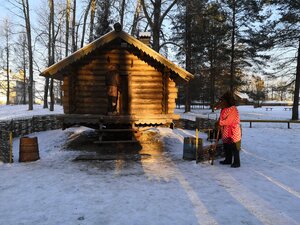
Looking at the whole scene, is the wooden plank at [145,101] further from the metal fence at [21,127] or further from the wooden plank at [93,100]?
the metal fence at [21,127]

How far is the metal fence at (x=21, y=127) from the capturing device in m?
9.67

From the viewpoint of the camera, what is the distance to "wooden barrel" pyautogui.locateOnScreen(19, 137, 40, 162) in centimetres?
972

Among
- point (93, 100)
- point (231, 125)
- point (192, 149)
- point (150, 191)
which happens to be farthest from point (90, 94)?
point (150, 191)

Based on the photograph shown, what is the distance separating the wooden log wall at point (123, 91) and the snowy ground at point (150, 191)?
306cm

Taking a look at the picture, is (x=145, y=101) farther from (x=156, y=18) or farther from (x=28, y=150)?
(x=156, y=18)

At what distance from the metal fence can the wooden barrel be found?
0.36 metres

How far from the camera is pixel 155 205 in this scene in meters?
5.95

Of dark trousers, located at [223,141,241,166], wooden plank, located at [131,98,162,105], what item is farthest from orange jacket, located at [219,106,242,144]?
wooden plank, located at [131,98,162,105]

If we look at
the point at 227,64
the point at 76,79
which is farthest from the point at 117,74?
the point at 227,64

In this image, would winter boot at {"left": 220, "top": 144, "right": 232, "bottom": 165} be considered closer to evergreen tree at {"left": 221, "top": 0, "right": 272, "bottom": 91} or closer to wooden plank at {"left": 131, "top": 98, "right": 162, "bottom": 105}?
wooden plank at {"left": 131, "top": 98, "right": 162, "bottom": 105}

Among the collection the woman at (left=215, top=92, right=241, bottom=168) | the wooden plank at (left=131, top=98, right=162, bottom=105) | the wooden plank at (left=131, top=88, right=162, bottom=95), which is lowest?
the woman at (left=215, top=92, right=241, bottom=168)

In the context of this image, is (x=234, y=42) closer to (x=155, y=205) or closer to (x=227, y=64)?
(x=227, y=64)

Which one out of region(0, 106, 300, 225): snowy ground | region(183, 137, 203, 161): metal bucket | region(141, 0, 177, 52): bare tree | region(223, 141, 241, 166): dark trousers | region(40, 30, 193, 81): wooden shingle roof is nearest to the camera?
region(0, 106, 300, 225): snowy ground

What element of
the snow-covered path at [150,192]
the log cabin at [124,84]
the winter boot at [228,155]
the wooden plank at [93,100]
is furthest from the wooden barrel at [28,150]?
the winter boot at [228,155]
